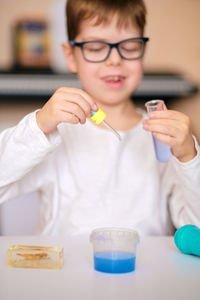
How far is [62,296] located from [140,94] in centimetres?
243

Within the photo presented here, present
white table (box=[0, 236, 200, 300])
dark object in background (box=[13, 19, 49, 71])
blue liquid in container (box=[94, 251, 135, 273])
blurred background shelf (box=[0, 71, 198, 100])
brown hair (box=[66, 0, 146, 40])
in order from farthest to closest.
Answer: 1. dark object in background (box=[13, 19, 49, 71])
2. blurred background shelf (box=[0, 71, 198, 100])
3. brown hair (box=[66, 0, 146, 40])
4. blue liquid in container (box=[94, 251, 135, 273])
5. white table (box=[0, 236, 200, 300])

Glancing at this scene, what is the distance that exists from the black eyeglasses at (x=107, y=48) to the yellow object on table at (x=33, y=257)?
63cm

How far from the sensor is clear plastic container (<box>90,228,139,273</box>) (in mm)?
713

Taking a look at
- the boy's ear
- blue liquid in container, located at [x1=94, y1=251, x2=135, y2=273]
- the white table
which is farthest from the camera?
the boy's ear

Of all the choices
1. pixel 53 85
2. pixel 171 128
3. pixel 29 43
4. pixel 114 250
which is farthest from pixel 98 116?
pixel 29 43

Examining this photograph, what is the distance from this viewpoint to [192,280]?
68cm

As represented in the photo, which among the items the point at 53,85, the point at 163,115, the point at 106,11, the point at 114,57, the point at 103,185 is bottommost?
the point at 103,185

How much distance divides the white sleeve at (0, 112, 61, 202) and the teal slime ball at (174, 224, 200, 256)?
0.35 metres

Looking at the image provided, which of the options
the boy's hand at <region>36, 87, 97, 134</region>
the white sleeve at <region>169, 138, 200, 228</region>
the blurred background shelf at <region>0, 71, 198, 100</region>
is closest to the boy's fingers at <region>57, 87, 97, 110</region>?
the boy's hand at <region>36, 87, 97, 134</region>

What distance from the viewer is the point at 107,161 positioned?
124cm

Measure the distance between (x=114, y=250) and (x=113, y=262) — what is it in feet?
0.13

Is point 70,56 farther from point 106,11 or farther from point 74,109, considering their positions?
point 74,109

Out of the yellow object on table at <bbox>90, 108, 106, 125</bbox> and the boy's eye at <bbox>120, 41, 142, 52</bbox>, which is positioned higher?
the boy's eye at <bbox>120, 41, 142, 52</bbox>

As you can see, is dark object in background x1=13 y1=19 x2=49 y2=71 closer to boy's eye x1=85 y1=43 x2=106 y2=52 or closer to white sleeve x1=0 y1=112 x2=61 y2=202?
boy's eye x1=85 y1=43 x2=106 y2=52
